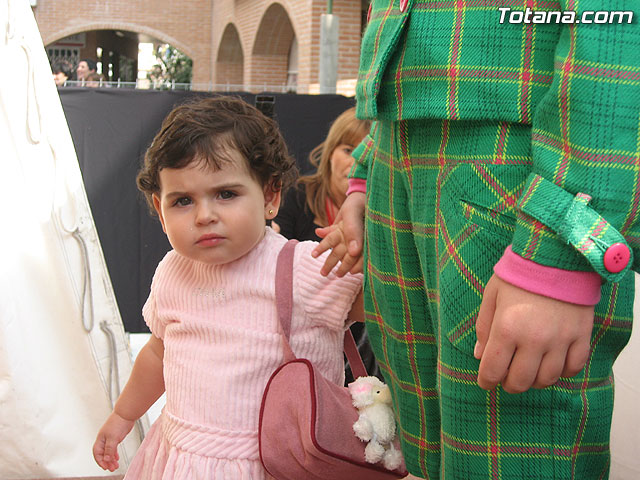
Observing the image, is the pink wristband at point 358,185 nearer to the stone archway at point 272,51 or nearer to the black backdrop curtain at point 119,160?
the black backdrop curtain at point 119,160

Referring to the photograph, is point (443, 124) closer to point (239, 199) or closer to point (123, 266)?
point (239, 199)

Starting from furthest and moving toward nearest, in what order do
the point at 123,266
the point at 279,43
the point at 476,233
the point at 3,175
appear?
the point at 279,43, the point at 123,266, the point at 3,175, the point at 476,233

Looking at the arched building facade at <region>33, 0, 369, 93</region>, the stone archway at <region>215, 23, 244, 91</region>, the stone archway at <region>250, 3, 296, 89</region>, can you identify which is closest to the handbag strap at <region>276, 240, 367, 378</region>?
the arched building facade at <region>33, 0, 369, 93</region>

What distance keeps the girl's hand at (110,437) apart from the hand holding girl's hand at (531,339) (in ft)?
3.26

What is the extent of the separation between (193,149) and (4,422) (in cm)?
133

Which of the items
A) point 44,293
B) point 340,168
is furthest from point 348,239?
point 340,168

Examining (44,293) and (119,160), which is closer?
(44,293)

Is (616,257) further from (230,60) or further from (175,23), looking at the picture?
(175,23)

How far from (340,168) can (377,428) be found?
1.96m

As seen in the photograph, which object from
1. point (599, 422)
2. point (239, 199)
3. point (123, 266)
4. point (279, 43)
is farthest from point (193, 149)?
point (279, 43)

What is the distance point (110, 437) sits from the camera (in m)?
1.55

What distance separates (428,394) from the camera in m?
1.00

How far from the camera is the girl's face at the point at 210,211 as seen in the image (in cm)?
133

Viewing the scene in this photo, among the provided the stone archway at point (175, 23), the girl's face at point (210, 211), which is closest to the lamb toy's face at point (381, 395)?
the girl's face at point (210, 211)
